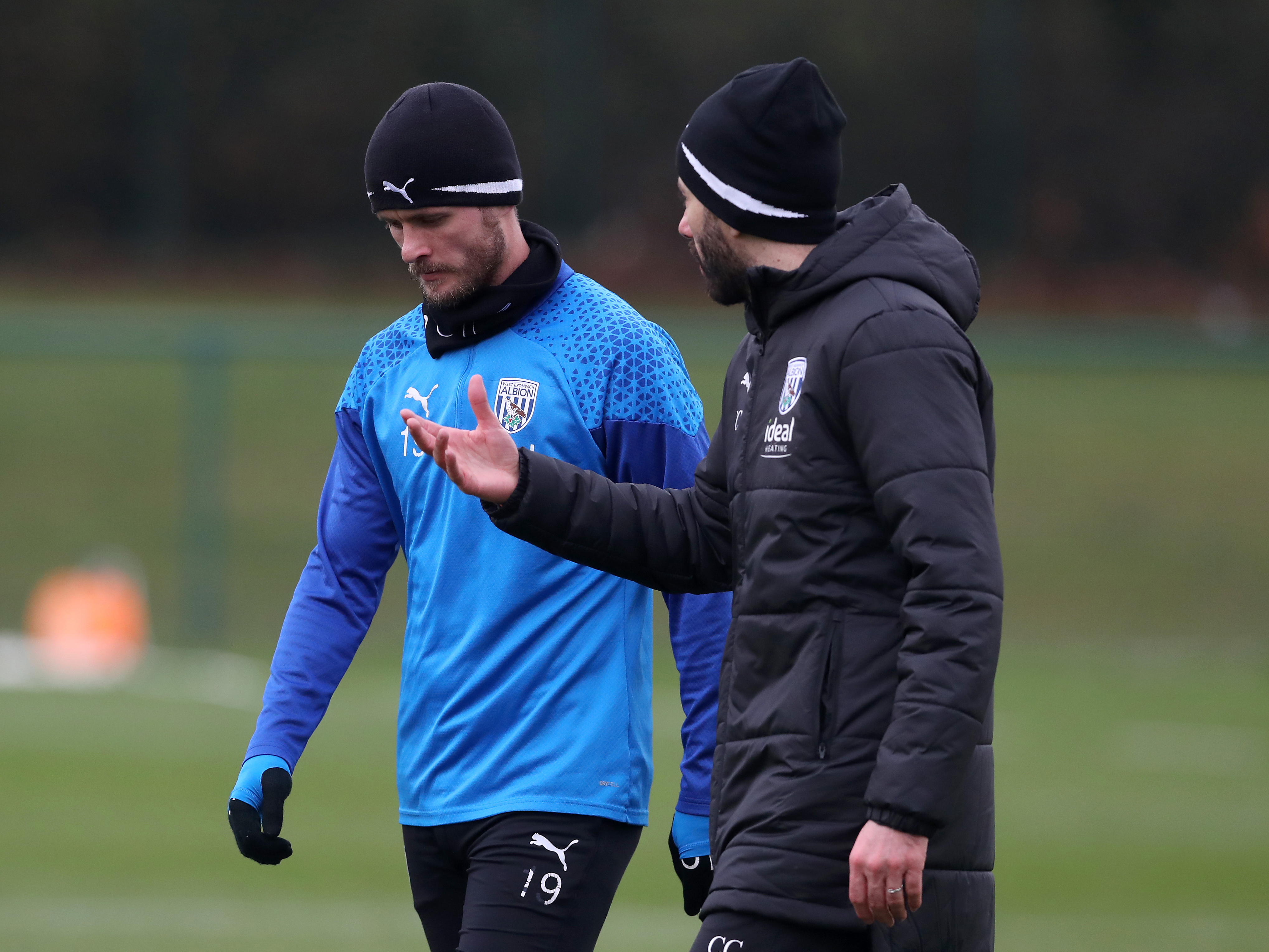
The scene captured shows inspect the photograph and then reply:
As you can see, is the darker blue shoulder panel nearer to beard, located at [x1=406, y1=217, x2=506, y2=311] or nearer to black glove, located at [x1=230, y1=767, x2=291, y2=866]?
beard, located at [x1=406, y1=217, x2=506, y2=311]

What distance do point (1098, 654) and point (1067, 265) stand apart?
7.85 metres

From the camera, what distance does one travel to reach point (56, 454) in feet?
65.6

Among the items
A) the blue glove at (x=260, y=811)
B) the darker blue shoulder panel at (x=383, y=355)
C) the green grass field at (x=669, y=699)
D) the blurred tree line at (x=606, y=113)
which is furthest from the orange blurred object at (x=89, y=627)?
the blue glove at (x=260, y=811)

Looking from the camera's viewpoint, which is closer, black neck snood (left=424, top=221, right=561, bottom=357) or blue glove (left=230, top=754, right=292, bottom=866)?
blue glove (left=230, top=754, right=292, bottom=866)

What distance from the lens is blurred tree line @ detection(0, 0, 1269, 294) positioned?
77.0 ft

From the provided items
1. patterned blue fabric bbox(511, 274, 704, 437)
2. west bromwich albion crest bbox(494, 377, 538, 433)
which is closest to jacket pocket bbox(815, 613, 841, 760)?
patterned blue fabric bbox(511, 274, 704, 437)

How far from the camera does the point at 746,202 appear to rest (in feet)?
11.8

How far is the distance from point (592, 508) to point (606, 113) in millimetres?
20205

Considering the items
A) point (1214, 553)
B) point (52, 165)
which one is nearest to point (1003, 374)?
point (1214, 553)

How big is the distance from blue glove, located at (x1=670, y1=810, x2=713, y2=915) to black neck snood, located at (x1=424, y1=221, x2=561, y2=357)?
1050 millimetres

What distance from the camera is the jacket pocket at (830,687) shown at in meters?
3.32

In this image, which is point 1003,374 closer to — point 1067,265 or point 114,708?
point 1067,265

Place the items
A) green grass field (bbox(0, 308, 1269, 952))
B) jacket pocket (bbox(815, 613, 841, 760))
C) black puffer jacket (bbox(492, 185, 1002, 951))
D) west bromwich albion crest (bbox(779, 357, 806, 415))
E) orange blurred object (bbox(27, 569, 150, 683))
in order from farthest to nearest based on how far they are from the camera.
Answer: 1. orange blurred object (bbox(27, 569, 150, 683))
2. green grass field (bbox(0, 308, 1269, 952))
3. west bromwich albion crest (bbox(779, 357, 806, 415))
4. jacket pocket (bbox(815, 613, 841, 760))
5. black puffer jacket (bbox(492, 185, 1002, 951))

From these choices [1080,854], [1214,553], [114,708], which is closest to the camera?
[1080,854]
